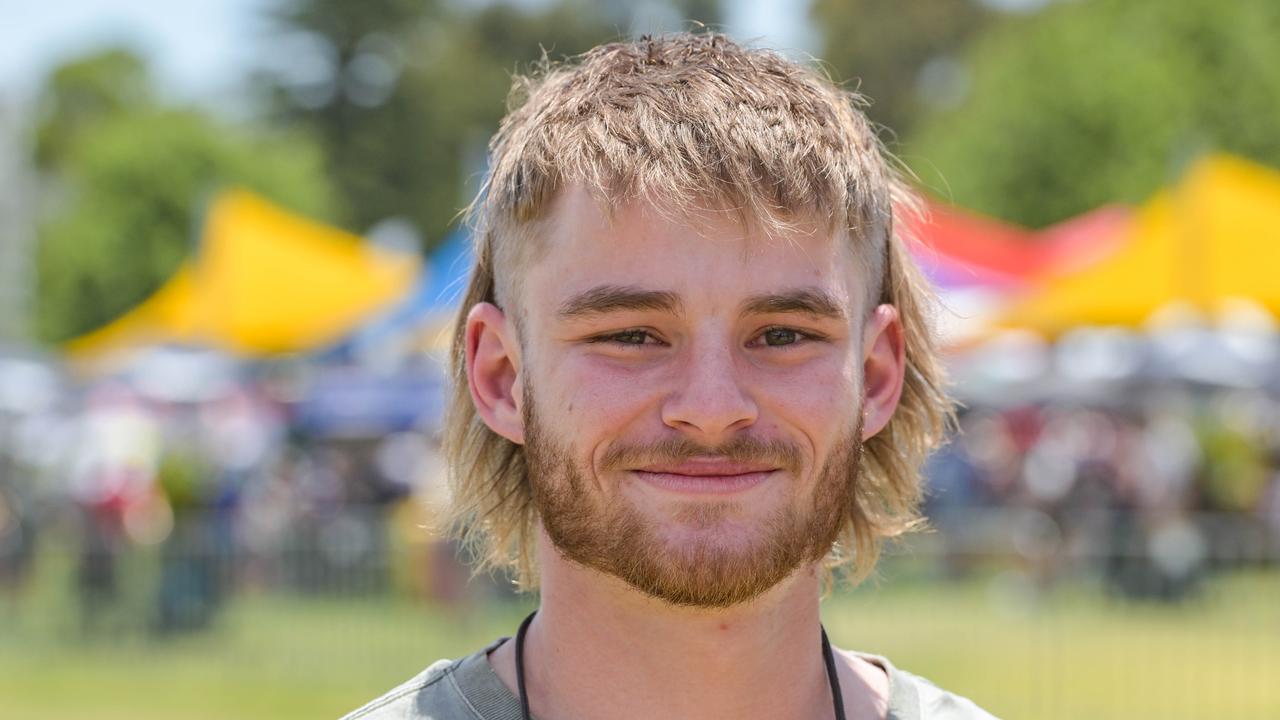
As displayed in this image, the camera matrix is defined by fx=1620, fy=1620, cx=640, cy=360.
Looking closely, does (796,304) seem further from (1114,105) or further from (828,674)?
(1114,105)

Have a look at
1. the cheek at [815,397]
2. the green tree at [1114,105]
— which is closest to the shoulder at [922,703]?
the cheek at [815,397]

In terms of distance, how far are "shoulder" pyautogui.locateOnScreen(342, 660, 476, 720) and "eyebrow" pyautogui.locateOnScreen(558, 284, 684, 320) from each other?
0.57m

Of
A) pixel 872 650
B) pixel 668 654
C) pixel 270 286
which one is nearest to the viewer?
pixel 668 654

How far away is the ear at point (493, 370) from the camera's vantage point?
7.70ft

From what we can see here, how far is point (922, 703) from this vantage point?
2.42 metres

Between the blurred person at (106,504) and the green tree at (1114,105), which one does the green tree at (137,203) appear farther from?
the blurred person at (106,504)

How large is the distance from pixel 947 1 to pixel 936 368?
58.3m

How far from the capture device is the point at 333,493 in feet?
63.3

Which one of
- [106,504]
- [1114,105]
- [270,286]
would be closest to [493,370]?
[106,504]

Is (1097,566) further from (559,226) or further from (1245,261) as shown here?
(559,226)

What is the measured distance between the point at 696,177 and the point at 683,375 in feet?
0.89

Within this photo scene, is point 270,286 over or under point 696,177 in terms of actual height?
over

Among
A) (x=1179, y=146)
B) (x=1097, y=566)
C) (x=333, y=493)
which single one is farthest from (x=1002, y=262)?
(x=333, y=493)

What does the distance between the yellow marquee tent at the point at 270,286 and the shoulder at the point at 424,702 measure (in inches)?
590
